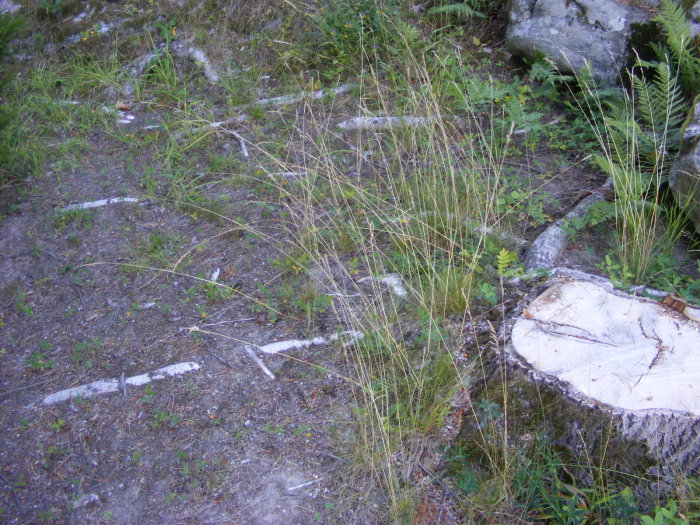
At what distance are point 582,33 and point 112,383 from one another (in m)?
4.87

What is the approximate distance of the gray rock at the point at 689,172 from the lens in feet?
12.2

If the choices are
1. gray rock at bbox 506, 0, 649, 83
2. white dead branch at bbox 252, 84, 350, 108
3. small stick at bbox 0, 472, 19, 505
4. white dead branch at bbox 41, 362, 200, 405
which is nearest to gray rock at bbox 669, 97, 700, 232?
gray rock at bbox 506, 0, 649, 83

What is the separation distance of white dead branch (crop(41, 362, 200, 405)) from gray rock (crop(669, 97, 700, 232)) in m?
3.33

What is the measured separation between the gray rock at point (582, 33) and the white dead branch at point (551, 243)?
1667 mm

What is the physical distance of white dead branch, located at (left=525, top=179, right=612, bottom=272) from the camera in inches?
147

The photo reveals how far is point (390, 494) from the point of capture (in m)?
2.70

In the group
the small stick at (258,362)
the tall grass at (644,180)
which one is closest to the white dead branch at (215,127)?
the small stick at (258,362)

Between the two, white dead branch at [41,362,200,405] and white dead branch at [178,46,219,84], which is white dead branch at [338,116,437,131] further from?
white dead branch at [41,362,200,405]

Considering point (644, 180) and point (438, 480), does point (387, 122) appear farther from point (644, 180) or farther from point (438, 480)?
point (438, 480)

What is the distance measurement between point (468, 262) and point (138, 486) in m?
2.36

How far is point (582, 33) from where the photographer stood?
17.2 ft

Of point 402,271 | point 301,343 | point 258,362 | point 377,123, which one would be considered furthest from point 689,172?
point 258,362

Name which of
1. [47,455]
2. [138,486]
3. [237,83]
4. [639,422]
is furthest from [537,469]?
[237,83]

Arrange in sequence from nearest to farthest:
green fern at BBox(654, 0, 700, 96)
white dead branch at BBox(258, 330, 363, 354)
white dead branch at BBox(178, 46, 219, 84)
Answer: white dead branch at BBox(258, 330, 363, 354) → green fern at BBox(654, 0, 700, 96) → white dead branch at BBox(178, 46, 219, 84)
